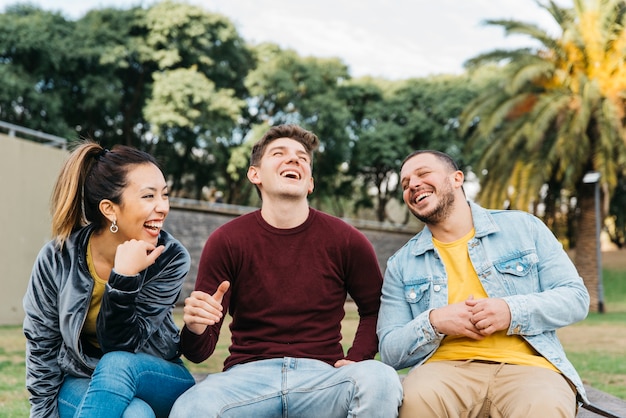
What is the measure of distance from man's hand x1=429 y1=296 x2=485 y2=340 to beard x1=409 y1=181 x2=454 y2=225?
50cm

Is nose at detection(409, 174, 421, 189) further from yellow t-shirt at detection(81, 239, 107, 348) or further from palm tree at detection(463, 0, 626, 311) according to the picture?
palm tree at detection(463, 0, 626, 311)

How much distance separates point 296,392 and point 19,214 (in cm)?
1458

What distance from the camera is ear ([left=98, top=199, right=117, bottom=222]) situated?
3.13m

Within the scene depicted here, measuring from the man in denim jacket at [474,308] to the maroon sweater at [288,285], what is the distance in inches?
8.0

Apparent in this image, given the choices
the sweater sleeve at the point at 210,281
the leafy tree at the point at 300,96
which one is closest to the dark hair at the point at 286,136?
the sweater sleeve at the point at 210,281

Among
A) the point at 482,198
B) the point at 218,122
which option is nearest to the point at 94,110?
the point at 218,122

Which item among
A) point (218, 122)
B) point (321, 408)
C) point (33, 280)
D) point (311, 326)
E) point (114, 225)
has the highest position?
point (218, 122)

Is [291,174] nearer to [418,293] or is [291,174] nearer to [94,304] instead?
[418,293]

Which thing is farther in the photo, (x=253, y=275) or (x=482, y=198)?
(x=482, y=198)

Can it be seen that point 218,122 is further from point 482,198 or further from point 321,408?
point 321,408

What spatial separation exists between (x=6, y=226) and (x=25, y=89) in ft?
29.0

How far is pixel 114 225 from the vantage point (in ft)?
10.3

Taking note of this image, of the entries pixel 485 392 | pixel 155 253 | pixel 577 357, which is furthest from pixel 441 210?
pixel 577 357

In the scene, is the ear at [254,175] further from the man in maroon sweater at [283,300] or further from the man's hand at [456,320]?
the man's hand at [456,320]
